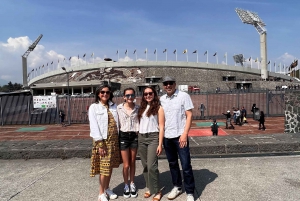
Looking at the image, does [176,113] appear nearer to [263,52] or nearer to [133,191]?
[133,191]

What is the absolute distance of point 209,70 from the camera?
73375mm

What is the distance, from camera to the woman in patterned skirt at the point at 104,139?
9.90 ft

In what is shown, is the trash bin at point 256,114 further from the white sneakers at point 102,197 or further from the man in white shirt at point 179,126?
the white sneakers at point 102,197

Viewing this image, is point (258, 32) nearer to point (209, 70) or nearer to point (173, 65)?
point (209, 70)

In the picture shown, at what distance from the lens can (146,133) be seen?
3.07 metres

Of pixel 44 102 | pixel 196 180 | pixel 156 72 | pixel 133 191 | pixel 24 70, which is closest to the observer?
pixel 133 191

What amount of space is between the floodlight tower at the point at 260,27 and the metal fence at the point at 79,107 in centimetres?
4972

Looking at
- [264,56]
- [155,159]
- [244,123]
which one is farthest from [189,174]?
[264,56]

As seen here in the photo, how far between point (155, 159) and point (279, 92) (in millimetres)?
16282

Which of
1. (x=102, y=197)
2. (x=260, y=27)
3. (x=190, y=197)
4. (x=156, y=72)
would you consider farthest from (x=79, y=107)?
(x=260, y=27)

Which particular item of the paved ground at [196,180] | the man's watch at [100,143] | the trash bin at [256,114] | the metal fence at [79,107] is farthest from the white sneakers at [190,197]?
the metal fence at [79,107]

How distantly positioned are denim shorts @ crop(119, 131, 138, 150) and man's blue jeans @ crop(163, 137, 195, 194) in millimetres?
431

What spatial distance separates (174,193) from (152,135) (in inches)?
32.5

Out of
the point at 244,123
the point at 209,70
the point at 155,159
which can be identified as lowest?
the point at 244,123
